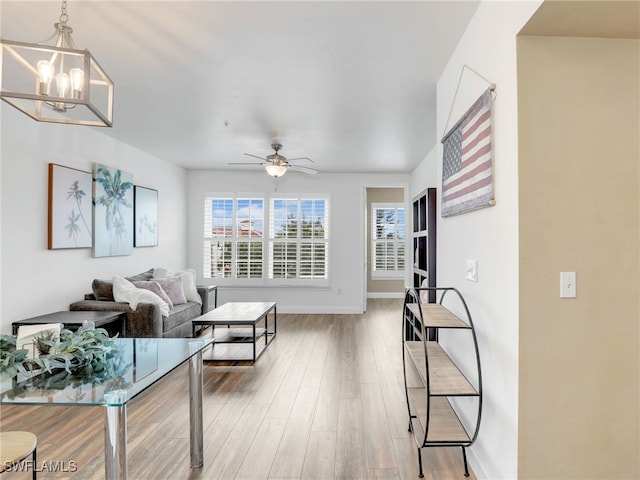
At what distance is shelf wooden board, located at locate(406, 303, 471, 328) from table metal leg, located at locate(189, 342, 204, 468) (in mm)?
1317

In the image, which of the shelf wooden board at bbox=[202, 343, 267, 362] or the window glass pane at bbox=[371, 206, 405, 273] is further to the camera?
the window glass pane at bbox=[371, 206, 405, 273]

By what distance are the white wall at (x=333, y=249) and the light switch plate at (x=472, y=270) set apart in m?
4.62

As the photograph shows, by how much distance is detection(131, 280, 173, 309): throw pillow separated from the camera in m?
4.63

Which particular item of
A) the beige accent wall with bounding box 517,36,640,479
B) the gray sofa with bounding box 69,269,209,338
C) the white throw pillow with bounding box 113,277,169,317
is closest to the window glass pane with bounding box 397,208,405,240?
the gray sofa with bounding box 69,269,209,338

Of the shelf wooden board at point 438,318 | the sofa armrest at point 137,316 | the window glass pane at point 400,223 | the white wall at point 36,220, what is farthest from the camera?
the window glass pane at point 400,223

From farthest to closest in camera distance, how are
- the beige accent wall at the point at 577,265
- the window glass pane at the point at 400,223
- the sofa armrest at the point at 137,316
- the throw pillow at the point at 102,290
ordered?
the window glass pane at the point at 400,223 < the throw pillow at the point at 102,290 < the sofa armrest at the point at 137,316 < the beige accent wall at the point at 577,265

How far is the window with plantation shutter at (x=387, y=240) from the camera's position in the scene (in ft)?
28.6

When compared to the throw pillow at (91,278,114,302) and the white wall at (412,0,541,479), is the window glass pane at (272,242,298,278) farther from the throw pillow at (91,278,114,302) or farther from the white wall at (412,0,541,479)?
the white wall at (412,0,541,479)

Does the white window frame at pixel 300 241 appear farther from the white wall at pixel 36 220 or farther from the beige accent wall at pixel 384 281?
the white wall at pixel 36 220

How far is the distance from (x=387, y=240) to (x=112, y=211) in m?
5.88

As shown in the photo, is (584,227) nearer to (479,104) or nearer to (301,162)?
(479,104)

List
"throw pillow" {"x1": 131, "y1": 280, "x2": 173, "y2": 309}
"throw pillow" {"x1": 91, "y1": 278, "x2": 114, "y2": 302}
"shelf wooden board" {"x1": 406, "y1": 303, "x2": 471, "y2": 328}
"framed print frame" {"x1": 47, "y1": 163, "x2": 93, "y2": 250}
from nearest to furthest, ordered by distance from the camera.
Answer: "shelf wooden board" {"x1": 406, "y1": 303, "x2": 471, "y2": 328} → "framed print frame" {"x1": 47, "y1": 163, "x2": 93, "y2": 250} → "throw pillow" {"x1": 91, "y1": 278, "x2": 114, "y2": 302} → "throw pillow" {"x1": 131, "y1": 280, "x2": 173, "y2": 309}

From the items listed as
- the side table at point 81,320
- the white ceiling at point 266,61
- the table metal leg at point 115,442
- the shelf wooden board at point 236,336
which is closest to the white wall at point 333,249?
the shelf wooden board at point 236,336

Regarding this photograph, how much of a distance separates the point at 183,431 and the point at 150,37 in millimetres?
2635
